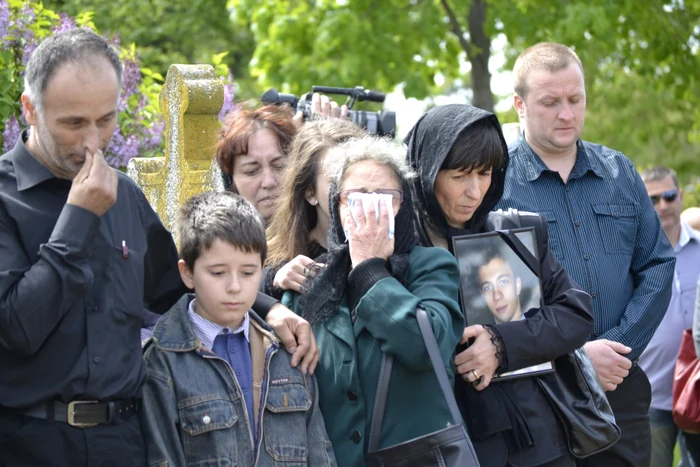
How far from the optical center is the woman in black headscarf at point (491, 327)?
3789 millimetres

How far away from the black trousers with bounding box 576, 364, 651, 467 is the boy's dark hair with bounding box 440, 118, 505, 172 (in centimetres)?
144

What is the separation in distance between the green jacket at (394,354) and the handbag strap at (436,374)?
1.1 inches

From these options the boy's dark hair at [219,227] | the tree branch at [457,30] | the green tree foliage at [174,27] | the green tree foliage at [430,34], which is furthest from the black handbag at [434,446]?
the green tree foliage at [174,27]

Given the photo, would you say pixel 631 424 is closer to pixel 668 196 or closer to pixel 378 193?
pixel 378 193

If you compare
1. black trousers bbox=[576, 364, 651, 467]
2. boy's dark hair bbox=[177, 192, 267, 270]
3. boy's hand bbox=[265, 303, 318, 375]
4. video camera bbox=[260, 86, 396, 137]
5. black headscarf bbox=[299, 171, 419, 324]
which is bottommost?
black trousers bbox=[576, 364, 651, 467]

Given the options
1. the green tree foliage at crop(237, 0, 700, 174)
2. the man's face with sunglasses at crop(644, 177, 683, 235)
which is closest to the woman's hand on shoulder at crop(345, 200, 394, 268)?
the man's face with sunglasses at crop(644, 177, 683, 235)

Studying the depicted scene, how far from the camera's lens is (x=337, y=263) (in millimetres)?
3727

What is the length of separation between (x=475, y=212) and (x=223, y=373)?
4.06ft

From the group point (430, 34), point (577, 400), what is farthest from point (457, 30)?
point (577, 400)

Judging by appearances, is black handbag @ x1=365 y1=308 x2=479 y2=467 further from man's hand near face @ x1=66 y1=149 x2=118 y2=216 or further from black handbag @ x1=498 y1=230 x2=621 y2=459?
man's hand near face @ x1=66 y1=149 x2=118 y2=216

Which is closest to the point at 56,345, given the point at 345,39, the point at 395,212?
the point at 395,212

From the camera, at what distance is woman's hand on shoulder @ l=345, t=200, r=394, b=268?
3621 millimetres

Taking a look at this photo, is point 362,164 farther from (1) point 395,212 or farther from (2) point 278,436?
(2) point 278,436

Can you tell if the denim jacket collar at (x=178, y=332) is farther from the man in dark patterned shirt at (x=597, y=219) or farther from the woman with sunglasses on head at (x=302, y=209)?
the man in dark patterned shirt at (x=597, y=219)
